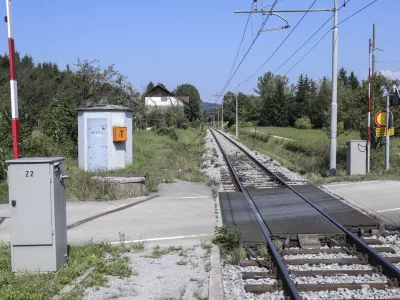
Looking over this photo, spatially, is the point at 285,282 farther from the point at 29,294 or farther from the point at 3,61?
the point at 3,61

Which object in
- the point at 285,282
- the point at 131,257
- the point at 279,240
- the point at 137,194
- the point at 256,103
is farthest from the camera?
the point at 256,103

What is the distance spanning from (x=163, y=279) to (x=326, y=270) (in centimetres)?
218

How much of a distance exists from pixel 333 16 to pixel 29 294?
14.7 meters

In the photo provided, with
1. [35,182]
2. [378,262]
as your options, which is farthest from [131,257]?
[378,262]

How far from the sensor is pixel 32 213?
5.75 meters

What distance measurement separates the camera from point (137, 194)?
1239cm

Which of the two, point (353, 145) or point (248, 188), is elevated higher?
point (353, 145)

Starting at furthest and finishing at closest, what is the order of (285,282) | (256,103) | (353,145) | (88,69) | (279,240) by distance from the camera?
(256,103)
(88,69)
(353,145)
(279,240)
(285,282)

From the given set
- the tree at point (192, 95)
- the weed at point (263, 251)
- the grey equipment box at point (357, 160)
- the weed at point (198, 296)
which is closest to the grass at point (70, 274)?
the weed at point (198, 296)

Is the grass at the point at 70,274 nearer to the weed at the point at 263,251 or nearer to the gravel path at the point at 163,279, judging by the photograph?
the gravel path at the point at 163,279

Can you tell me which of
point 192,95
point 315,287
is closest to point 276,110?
point 192,95

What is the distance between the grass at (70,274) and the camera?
506 cm

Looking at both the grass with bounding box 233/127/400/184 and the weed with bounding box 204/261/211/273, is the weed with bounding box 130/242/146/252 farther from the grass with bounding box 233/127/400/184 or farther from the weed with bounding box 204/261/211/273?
the grass with bounding box 233/127/400/184

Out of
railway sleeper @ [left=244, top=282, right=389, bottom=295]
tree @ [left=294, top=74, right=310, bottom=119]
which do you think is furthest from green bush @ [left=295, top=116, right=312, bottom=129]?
railway sleeper @ [left=244, top=282, right=389, bottom=295]
